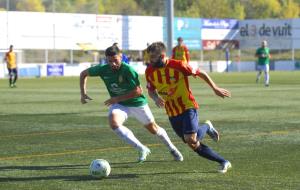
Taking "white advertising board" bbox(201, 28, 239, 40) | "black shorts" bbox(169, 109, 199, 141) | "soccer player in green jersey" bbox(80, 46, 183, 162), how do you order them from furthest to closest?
1. "white advertising board" bbox(201, 28, 239, 40)
2. "soccer player in green jersey" bbox(80, 46, 183, 162)
3. "black shorts" bbox(169, 109, 199, 141)

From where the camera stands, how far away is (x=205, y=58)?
92625mm

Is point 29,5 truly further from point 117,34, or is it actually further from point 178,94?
point 178,94

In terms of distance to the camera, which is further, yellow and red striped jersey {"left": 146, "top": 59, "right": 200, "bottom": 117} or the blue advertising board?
the blue advertising board

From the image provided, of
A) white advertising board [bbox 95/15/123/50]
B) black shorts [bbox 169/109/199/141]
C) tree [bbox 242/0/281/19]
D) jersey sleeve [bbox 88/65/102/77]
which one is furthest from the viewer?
tree [bbox 242/0/281/19]

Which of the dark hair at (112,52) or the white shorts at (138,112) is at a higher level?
the dark hair at (112,52)

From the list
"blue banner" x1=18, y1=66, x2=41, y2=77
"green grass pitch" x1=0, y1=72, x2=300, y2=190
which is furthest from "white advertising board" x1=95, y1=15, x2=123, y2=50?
"green grass pitch" x1=0, y1=72, x2=300, y2=190

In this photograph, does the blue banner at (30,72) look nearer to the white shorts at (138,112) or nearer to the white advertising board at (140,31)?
the white advertising board at (140,31)

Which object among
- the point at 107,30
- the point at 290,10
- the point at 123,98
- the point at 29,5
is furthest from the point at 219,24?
the point at 123,98

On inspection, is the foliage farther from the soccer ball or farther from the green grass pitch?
the soccer ball

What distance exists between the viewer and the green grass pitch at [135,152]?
9555 mm

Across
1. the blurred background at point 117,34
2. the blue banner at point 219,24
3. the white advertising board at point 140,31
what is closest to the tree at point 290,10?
the blurred background at point 117,34

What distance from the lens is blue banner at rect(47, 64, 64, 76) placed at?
60031 mm

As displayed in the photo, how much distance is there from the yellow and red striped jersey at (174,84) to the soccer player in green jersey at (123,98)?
2.24ft

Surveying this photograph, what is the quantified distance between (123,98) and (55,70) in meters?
50.1
